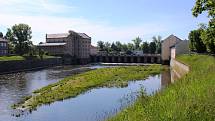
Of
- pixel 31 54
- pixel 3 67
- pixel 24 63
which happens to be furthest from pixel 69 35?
pixel 3 67

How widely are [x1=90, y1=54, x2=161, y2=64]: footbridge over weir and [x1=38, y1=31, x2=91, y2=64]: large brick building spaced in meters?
4.33

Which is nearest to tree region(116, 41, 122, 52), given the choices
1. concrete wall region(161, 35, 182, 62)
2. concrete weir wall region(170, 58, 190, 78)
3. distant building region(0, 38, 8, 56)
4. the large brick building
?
the large brick building

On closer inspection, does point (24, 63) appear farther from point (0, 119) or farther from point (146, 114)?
point (146, 114)

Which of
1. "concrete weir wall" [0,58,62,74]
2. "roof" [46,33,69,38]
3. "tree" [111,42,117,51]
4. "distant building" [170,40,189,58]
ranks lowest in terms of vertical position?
"concrete weir wall" [0,58,62,74]

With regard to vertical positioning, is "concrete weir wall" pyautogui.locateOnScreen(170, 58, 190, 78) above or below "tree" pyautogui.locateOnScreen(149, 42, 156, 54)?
below

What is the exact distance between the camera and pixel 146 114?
1456cm

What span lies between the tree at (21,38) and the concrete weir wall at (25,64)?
9.52 meters

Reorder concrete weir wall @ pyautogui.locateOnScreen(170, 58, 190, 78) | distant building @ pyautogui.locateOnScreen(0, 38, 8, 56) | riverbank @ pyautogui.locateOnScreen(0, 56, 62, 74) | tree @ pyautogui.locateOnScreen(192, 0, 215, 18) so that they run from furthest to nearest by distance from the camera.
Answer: distant building @ pyautogui.locateOnScreen(0, 38, 8, 56)
riverbank @ pyautogui.locateOnScreen(0, 56, 62, 74)
concrete weir wall @ pyautogui.locateOnScreen(170, 58, 190, 78)
tree @ pyautogui.locateOnScreen(192, 0, 215, 18)

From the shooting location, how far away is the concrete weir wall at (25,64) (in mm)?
85731

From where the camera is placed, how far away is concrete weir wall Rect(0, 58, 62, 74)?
85731mm

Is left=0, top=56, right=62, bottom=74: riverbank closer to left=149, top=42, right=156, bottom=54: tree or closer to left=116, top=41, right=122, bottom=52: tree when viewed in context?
left=149, top=42, right=156, bottom=54: tree

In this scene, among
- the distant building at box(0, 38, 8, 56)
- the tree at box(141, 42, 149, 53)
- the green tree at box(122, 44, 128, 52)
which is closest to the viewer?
the distant building at box(0, 38, 8, 56)

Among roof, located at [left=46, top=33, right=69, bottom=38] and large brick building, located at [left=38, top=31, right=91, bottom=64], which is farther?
roof, located at [left=46, top=33, right=69, bottom=38]

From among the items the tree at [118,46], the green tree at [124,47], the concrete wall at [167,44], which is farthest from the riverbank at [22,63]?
the green tree at [124,47]
